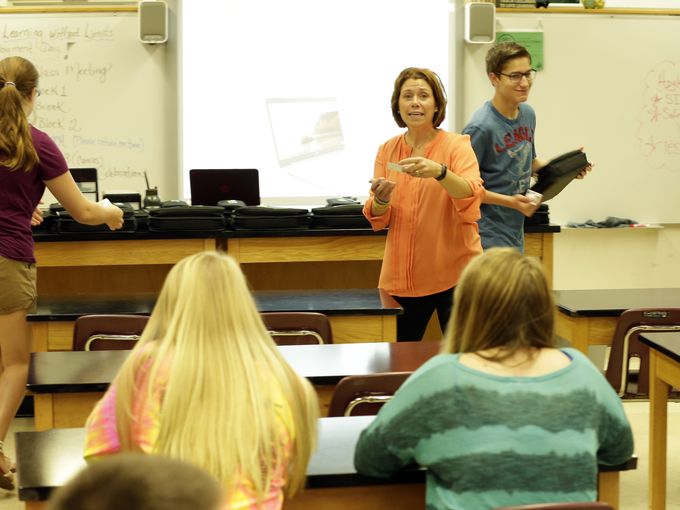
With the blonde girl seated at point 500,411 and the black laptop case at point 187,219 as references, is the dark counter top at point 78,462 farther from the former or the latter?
the black laptop case at point 187,219

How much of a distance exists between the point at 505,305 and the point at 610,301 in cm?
214

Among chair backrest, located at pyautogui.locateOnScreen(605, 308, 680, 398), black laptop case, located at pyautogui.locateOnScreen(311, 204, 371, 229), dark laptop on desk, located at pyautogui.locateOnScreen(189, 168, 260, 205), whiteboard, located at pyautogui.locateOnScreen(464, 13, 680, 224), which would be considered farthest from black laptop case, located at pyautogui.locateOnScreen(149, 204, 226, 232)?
whiteboard, located at pyautogui.locateOnScreen(464, 13, 680, 224)

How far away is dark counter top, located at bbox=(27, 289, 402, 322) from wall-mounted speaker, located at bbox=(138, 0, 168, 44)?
9.34ft

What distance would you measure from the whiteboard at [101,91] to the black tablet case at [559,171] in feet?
10.2

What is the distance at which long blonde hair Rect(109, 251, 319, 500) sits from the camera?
1795 mm

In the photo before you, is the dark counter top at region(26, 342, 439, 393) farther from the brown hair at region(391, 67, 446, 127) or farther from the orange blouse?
the brown hair at region(391, 67, 446, 127)

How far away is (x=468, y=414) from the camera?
6.22ft

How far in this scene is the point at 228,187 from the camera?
548cm

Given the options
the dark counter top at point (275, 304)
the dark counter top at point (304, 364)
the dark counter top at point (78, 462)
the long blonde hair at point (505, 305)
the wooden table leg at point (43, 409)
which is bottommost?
the wooden table leg at point (43, 409)

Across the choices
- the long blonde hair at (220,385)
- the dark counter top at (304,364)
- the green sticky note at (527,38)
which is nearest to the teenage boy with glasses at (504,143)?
the dark counter top at (304,364)

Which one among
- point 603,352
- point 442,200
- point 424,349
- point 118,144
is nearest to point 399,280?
point 442,200

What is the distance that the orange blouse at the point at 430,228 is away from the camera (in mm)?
3889

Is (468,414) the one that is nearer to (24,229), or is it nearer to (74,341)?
(74,341)

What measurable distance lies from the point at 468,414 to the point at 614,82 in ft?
18.3
